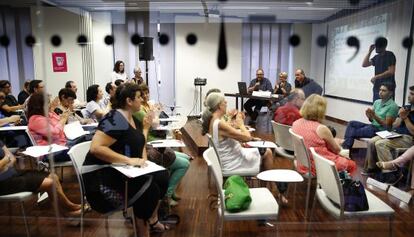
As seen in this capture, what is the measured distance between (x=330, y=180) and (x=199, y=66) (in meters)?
3.72

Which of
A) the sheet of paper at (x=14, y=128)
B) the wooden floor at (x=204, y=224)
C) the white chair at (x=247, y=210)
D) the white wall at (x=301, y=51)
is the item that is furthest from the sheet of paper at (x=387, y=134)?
the sheet of paper at (x=14, y=128)

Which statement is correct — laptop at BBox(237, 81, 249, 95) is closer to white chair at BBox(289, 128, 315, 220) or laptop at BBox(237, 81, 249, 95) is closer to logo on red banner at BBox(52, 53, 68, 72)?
white chair at BBox(289, 128, 315, 220)

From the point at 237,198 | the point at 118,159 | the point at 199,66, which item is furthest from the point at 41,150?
the point at 199,66

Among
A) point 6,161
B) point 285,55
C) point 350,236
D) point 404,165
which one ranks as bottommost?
point 350,236

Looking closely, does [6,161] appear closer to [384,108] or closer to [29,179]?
[29,179]

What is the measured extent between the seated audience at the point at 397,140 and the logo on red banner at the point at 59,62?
11.0 feet

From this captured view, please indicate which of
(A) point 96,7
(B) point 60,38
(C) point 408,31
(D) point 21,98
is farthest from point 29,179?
(C) point 408,31

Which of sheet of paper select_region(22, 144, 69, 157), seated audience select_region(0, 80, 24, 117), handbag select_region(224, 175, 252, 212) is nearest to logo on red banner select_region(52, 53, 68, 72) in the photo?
seated audience select_region(0, 80, 24, 117)

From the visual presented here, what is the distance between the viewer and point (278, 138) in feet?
9.96

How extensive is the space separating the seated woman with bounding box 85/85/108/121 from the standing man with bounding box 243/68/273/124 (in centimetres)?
192

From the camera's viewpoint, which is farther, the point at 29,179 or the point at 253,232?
the point at 253,232

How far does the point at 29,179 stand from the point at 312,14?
302 cm

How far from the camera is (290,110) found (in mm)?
3197

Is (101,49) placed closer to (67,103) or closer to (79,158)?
(67,103)
